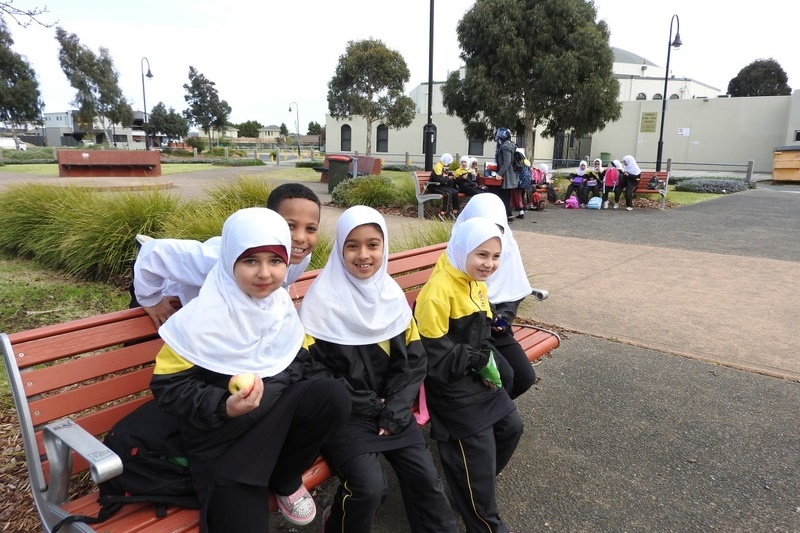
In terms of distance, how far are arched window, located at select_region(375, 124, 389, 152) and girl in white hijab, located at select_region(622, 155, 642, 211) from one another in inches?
1102

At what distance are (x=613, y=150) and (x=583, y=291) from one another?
3251 centimetres

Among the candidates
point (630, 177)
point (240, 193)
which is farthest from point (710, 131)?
point (240, 193)

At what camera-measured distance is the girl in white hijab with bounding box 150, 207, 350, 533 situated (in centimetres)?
179

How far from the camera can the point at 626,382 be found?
12.4 ft

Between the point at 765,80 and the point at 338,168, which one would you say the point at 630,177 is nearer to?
the point at 338,168

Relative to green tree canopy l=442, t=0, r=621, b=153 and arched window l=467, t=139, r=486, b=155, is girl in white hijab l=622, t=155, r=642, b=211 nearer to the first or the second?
green tree canopy l=442, t=0, r=621, b=153

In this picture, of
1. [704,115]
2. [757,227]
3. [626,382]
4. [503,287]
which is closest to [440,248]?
[503,287]

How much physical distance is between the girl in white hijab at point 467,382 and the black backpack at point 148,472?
1.05 meters

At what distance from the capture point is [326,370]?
7.41 feet

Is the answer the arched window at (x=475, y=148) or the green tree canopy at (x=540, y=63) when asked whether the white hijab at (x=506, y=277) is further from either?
the arched window at (x=475, y=148)

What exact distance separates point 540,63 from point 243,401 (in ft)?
57.0

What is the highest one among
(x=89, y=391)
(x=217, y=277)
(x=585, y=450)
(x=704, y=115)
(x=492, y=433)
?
(x=704, y=115)

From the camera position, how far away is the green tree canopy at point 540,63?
16.9 meters

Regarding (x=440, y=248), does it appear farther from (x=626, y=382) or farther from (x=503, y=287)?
(x=626, y=382)
